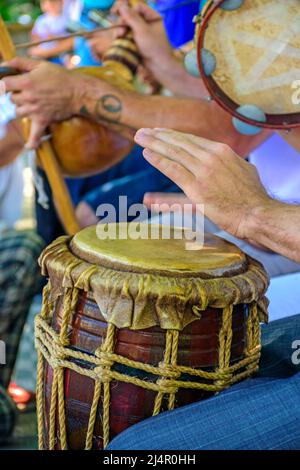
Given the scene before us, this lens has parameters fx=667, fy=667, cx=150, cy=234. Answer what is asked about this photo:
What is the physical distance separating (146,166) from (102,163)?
999 millimetres

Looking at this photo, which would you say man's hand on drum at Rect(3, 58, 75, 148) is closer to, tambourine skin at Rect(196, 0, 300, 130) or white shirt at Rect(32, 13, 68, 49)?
tambourine skin at Rect(196, 0, 300, 130)

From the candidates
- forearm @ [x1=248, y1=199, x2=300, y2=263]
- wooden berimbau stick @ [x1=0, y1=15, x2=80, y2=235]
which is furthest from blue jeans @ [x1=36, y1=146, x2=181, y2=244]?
forearm @ [x1=248, y1=199, x2=300, y2=263]

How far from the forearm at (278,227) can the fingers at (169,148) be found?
14 cm

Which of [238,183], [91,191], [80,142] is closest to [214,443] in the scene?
[238,183]

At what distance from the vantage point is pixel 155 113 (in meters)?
1.92

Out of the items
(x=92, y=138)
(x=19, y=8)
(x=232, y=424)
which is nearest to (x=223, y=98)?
(x=92, y=138)

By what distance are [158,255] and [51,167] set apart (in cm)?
94

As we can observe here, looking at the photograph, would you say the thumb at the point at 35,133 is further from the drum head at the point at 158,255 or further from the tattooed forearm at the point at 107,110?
the drum head at the point at 158,255

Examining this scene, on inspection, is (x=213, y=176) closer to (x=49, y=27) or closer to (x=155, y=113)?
(x=155, y=113)

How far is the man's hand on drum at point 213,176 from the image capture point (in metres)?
1.13

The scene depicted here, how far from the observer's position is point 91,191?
2.97 metres

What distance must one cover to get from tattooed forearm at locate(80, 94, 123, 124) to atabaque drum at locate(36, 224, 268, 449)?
2.80ft
